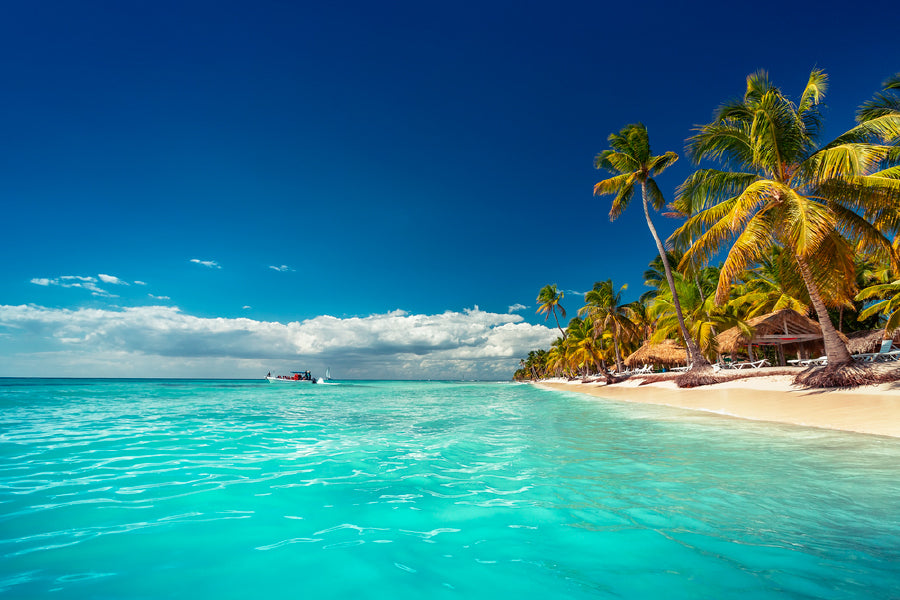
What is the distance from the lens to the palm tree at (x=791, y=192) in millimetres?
10836

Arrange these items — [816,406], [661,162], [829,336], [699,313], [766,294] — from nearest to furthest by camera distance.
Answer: [816,406], [829,336], [661,162], [766,294], [699,313]

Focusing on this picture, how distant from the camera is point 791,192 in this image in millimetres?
11695

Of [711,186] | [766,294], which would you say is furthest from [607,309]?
[711,186]

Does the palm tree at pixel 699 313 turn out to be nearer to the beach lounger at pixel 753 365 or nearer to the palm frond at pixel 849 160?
the beach lounger at pixel 753 365

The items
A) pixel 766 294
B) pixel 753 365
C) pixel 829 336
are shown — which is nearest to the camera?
pixel 829 336

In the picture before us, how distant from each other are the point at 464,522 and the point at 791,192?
13806mm

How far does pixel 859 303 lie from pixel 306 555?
138 feet

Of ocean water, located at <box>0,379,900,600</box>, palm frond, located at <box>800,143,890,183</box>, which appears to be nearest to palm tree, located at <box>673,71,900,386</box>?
palm frond, located at <box>800,143,890,183</box>

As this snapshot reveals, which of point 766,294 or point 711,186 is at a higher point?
point 711,186

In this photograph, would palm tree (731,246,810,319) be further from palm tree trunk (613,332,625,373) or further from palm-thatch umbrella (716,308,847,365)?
palm tree trunk (613,332,625,373)

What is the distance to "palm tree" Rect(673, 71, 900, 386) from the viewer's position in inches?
427

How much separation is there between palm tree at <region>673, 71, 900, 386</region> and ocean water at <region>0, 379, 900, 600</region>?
21.4ft

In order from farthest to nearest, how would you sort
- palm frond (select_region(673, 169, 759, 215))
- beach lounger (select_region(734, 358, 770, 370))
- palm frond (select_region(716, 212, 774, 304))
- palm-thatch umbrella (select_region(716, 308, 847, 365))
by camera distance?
beach lounger (select_region(734, 358, 770, 370))
palm-thatch umbrella (select_region(716, 308, 847, 365))
palm frond (select_region(673, 169, 759, 215))
palm frond (select_region(716, 212, 774, 304))

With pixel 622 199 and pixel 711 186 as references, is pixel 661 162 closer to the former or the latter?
pixel 622 199
